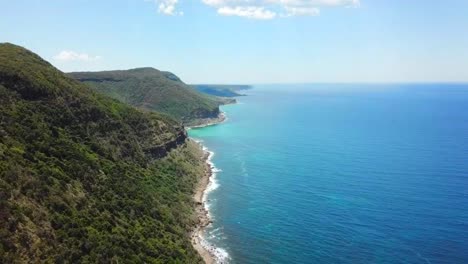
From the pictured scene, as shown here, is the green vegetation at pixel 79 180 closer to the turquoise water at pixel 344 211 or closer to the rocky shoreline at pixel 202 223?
the rocky shoreline at pixel 202 223

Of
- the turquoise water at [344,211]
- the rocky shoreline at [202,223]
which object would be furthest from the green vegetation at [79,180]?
the turquoise water at [344,211]

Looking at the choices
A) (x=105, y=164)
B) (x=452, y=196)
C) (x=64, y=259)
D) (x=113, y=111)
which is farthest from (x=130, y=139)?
(x=452, y=196)

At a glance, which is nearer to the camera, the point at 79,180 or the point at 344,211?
the point at 79,180

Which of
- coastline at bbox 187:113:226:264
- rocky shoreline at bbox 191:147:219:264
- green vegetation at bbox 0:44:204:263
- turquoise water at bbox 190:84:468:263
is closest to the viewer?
green vegetation at bbox 0:44:204:263

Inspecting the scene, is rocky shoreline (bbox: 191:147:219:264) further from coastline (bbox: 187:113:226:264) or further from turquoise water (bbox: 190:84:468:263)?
turquoise water (bbox: 190:84:468:263)

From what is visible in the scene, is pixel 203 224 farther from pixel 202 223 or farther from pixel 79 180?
pixel 79 180

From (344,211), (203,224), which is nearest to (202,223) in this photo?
(203,224)

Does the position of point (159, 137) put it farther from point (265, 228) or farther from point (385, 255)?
point (385, 255)

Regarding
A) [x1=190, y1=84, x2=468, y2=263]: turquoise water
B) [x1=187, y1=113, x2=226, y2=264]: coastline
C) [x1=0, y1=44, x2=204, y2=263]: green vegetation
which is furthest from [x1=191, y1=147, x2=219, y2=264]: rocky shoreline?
[x1=190, y1=84, x2=468, y2=263]: turquoise water
